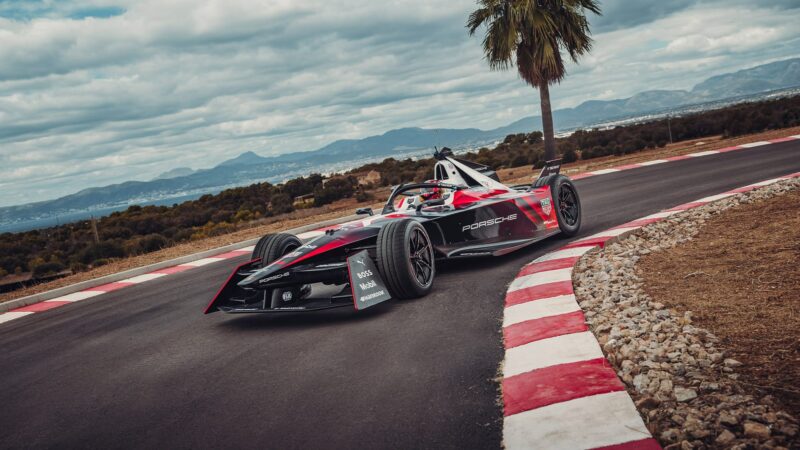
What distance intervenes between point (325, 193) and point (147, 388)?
25158mm

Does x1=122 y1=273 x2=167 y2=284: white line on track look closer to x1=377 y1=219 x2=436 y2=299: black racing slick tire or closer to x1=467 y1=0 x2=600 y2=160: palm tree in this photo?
x1=377 y1=219 x2=436 y2=299: black racing slick tire

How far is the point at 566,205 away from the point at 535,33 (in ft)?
42.5

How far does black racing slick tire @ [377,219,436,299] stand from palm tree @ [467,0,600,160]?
15823 mm

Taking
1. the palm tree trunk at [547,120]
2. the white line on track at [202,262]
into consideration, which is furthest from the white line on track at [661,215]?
the palm tree trunk at [547,120]

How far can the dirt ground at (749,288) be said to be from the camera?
348cm

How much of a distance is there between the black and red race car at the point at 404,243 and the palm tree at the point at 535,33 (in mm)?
12487

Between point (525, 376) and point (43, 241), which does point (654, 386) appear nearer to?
point (525, 376)

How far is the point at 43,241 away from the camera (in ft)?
105

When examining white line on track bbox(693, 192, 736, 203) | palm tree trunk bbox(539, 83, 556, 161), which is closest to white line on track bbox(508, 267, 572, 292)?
white line on track bbox(693, 192, 736, 203)

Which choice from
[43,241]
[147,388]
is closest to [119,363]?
[147,388]

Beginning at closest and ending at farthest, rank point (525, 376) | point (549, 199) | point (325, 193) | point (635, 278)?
point (525, 376), point (635, 278), point (549, 199), point (325, 193)

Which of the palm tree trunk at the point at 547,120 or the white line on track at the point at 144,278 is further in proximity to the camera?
the palm tree trunk at the point at 547,120

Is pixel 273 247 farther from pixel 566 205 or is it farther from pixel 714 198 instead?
pixel 714 198

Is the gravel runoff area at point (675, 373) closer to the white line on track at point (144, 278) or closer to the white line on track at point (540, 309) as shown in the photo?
the white line on track at point (540, 309)
